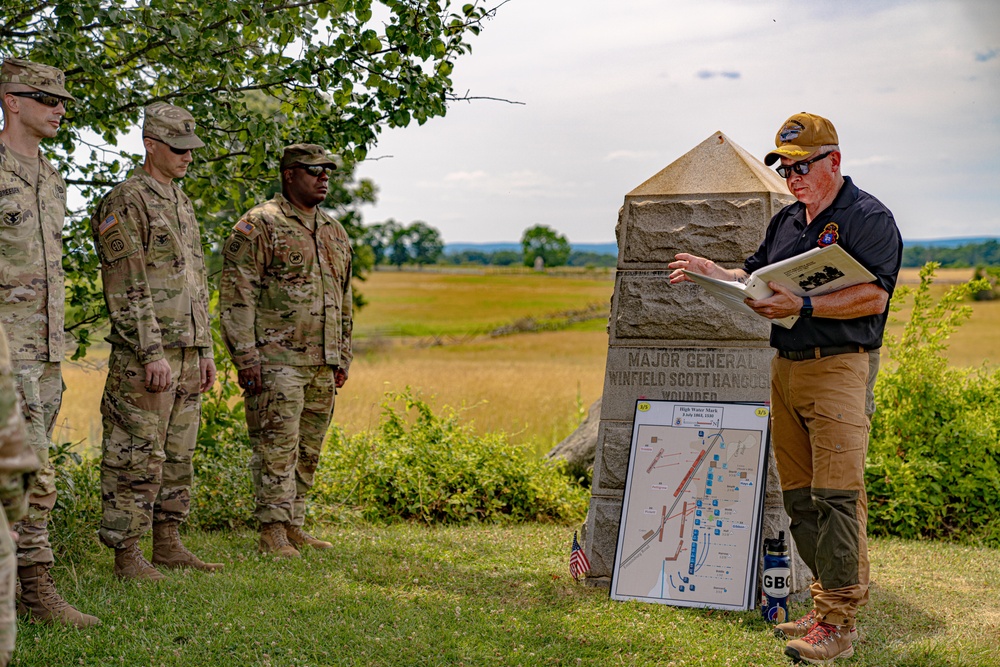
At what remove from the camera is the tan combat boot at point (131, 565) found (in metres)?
5.24

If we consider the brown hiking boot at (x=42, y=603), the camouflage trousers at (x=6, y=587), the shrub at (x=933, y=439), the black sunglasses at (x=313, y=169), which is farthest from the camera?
the shrub at (x=933, y=439)

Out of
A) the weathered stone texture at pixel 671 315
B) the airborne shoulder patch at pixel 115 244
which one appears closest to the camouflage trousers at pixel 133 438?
the airborne shoulder patch at pixel 115 244

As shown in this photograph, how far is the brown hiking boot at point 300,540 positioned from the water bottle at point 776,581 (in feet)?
9.16

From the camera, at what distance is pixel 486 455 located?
7988 millimetres

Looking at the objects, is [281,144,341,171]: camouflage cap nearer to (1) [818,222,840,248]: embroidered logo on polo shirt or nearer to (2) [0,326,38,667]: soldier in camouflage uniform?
(1) [818,222,840,248]: embroidered logo on polo shirt

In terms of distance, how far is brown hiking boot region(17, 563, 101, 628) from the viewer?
177 inches

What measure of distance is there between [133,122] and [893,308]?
19.3ft

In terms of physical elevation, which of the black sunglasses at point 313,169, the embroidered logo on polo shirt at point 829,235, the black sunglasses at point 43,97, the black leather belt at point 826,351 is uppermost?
the black sunglasses at point 43,97

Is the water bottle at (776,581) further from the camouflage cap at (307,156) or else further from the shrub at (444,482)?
the camouflage cap at (307,156)

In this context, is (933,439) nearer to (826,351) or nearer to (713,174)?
(713,174)

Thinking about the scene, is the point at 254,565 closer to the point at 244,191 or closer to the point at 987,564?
the point at 244,191

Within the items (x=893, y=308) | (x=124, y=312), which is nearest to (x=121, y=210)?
(x=124, y=312)

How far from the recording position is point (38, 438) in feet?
14.0

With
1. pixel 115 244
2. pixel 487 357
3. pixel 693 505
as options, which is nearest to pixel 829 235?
pixel 693 505
